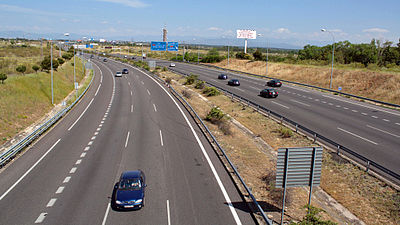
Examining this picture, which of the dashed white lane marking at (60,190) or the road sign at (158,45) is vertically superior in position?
the road sign at (158,45)

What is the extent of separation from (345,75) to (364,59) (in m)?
30.7

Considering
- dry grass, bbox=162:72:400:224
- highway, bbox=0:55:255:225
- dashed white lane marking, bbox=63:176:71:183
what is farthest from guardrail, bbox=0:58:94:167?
dry grass, bbox=162:72:400:224

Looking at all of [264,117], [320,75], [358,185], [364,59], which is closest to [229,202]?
[358,185]

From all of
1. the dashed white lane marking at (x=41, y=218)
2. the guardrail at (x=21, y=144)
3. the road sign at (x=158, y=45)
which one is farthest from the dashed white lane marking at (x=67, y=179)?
the road sign at (x=158, y=45)

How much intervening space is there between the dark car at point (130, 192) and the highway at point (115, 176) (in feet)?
1.19

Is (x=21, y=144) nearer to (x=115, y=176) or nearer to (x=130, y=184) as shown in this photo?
(x=115, y=176)

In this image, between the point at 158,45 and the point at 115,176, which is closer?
the point at 115,176

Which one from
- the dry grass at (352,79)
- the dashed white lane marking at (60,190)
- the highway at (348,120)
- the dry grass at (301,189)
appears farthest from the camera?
the dry grass at (352,79)

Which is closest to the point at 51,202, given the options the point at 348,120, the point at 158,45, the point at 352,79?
the point at 348,120

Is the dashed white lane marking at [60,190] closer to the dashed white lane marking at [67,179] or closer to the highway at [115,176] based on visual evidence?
the highway at [115,176]

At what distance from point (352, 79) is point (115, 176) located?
4983cm

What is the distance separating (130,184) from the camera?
13648 mm

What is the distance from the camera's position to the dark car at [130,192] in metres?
12.6

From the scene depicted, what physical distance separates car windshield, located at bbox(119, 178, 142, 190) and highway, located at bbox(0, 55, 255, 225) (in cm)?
80
